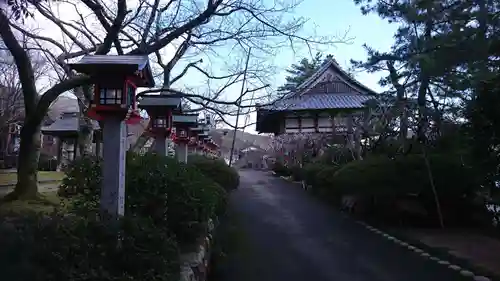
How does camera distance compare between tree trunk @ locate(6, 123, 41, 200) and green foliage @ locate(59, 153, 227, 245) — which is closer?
green foliage @ locate(59, 153, 227, 245)

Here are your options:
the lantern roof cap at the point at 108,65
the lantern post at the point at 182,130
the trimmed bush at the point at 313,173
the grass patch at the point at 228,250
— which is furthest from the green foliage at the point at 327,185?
the lantern roof cap at the point at 108,65

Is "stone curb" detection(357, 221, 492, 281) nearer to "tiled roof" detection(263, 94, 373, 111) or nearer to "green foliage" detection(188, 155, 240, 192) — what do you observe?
"green foliage" detection(188, 155, 240, 192)

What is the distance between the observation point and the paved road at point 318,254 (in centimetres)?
668

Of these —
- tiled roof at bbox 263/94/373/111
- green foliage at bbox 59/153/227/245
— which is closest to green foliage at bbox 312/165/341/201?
tiled roof at bbox 263/94/373/111

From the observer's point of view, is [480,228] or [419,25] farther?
[480,228]

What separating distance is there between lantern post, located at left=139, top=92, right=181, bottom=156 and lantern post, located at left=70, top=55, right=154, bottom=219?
3922mm

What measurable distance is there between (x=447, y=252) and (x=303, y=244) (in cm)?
253

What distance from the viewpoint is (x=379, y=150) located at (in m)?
14.2

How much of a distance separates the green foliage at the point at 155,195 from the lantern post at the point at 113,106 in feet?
1.72

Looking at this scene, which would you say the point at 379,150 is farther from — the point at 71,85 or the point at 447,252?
the point at 71,85

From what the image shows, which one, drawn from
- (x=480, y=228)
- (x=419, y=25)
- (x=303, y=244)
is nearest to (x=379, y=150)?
(x=480, y=228)

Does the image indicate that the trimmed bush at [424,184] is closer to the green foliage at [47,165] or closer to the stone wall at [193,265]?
the stone wall at [193,265]

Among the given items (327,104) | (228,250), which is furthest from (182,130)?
(327,104)

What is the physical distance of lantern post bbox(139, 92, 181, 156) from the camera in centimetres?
900
